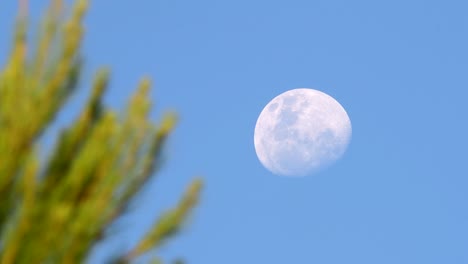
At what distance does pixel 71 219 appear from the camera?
4.80 m

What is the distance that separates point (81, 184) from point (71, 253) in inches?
15.8

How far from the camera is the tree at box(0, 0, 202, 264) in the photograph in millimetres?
4832

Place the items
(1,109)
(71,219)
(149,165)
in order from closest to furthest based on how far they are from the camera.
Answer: (71,219) → (1,109) → (149,165)

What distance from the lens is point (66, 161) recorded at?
5281 mm

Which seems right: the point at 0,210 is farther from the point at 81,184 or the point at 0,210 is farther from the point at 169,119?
the point at 169,119

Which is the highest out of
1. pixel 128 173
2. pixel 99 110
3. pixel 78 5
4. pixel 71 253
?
pixel 78 5

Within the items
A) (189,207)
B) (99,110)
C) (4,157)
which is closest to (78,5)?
(99,110)

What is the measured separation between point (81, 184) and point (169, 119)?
81 centimetres

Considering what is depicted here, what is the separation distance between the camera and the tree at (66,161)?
190 inches

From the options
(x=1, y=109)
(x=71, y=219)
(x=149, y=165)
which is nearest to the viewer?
(x=71, y=219)

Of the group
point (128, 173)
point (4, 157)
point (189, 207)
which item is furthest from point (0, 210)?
point (189, 207)

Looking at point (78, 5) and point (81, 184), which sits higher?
point (78, 5)

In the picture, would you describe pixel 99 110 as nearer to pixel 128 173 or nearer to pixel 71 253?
pixel 128 173

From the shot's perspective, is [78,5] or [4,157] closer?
[4,157]
